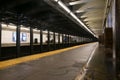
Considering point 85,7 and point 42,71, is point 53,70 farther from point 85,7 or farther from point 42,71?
point 85,7

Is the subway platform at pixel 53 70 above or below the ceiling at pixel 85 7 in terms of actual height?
below

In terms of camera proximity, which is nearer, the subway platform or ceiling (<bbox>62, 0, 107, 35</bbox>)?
the subway platform

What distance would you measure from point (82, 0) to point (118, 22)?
16.1ft

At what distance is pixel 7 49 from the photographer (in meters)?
13.5

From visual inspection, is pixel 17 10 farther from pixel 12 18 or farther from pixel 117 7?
pixel 117 7

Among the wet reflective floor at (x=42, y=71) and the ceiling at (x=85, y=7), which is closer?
the wet reflective floor at (x=42, y=71)

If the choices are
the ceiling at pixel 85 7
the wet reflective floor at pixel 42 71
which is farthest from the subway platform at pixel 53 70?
the ceiling at pixel 85 7

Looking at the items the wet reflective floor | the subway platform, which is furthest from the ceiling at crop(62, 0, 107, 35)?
the wet reflective floor

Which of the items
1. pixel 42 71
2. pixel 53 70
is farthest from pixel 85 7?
pixel 42 71

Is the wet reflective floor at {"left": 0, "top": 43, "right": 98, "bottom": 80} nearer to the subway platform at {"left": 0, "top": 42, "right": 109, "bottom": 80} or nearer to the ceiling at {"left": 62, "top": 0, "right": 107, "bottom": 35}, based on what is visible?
the subway platform at {"left": 0, "top": 42, "right": 109, "bottom": 80}

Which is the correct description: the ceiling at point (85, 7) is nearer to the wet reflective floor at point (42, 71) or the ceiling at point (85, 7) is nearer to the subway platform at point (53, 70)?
the subway platform at point (53, 70)

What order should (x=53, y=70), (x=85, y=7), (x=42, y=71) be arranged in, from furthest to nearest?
1. (x=85, y=7)
2. (x=53, y=70)
3. (x=42, y=71)

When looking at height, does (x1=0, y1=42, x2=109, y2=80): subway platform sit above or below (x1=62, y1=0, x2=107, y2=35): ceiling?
below

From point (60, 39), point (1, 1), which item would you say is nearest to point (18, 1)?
point (1, 1)
